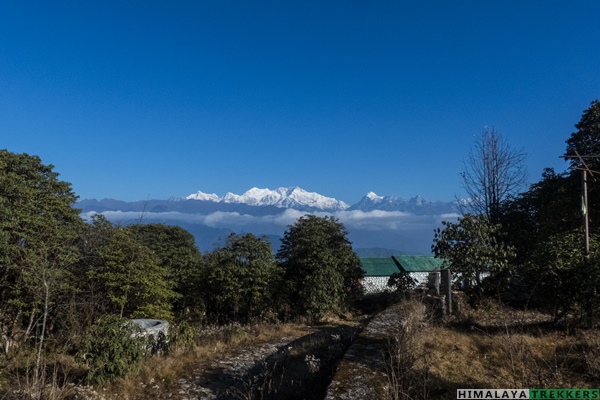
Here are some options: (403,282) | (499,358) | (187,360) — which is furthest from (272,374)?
(403,282)

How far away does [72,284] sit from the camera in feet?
43.0

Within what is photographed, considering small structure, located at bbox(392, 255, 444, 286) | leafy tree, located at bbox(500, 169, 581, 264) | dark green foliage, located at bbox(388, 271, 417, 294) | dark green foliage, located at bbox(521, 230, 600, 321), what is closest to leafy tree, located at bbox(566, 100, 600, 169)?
leafy tree, located at bbox(500, 169, 581, 264)

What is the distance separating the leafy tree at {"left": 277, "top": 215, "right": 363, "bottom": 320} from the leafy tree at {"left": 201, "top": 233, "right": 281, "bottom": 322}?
3.55ft

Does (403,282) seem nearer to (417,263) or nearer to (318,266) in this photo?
(318,266)

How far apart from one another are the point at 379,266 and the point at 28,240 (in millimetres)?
22365

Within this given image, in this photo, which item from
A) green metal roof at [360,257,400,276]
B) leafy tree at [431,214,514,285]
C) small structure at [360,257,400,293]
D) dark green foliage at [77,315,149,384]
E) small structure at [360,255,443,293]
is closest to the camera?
dark green foliage at [77,315,149,384]

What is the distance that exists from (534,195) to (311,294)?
1139 centimetres

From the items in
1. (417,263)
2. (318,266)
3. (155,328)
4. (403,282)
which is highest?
(318,266)

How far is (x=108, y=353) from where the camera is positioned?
653 cm

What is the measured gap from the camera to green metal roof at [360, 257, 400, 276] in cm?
2748

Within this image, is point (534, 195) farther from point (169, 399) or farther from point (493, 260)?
point (169, 399)

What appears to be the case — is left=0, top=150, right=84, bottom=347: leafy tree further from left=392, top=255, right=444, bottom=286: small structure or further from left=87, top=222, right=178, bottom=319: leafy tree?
left=392, top=255, right=444, bottom=286: small structure

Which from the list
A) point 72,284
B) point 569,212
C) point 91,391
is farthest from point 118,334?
point 569,212

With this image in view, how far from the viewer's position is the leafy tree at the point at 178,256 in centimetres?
1681
